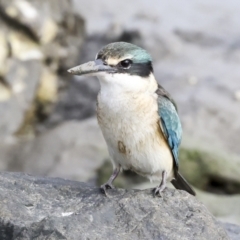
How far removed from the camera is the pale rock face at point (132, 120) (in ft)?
17.2

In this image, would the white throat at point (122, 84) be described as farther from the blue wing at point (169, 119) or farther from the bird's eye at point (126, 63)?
the blue wing at point (169, 119)

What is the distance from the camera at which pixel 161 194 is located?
530cm

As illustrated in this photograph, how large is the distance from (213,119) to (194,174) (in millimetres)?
1950

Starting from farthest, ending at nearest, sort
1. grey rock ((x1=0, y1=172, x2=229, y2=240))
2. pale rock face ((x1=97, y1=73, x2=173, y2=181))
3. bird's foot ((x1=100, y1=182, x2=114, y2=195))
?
bird's foot ((x1=100, y1=182, x2=114, y2=195)) < pale rock face ((x1=97, y1=73, x2=173, y2=181)) < grey rock ((x1=0, y1=172, x2=229, y2=240))

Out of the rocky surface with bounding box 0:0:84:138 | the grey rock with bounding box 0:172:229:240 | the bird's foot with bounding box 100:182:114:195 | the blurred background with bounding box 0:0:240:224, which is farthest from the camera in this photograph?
the rocky surface with bounding box 0:0:84:138

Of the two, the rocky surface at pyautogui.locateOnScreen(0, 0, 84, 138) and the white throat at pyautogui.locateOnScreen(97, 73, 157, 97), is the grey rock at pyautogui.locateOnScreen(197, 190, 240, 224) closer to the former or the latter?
the white throat at pyautogui.locateOnScreen(97, 73, 157, 97)

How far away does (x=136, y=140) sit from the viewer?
5367mm

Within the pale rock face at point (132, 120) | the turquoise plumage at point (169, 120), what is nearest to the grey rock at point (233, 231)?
the turquoise plumage at point (169, 120)

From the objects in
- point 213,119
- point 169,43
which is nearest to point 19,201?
point 213,119

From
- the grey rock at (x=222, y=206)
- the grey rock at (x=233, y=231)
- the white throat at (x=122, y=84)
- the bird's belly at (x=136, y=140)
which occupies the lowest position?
the grey rock at (x=222, y=206)

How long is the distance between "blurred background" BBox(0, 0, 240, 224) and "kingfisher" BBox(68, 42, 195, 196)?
241 cm

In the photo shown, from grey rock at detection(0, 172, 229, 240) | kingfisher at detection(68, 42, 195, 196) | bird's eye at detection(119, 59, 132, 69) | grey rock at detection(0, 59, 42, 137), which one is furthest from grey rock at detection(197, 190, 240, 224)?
grey rock at detection(0, 59, 42, 137)

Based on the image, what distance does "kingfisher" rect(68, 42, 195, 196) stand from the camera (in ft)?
16.9

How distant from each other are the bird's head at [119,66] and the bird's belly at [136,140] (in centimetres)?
25
